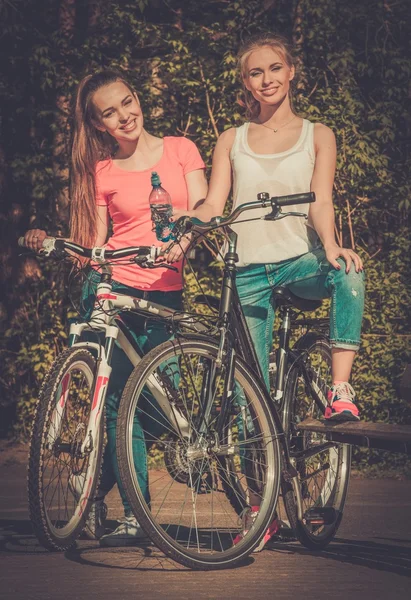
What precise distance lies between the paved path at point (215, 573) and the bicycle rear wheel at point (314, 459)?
0.37 feet

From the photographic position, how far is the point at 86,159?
17.9 ft

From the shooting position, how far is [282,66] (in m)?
5.17

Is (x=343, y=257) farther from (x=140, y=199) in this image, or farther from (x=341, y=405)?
(x=140, y=199)

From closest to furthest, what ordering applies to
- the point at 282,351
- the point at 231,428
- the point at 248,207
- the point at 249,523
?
the point at 248,207, the point at 249,523, the point at 231,428, the point at 282,351

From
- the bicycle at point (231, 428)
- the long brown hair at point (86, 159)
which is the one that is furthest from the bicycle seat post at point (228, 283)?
the long brown hair at point (86, 159)

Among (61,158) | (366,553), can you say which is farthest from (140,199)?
(61,158)

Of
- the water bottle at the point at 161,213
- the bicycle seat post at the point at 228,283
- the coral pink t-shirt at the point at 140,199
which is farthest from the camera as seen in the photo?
the coral pink t-shirt at the point at 140,199

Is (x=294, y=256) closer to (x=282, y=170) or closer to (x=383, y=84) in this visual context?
(x=282, y=170)

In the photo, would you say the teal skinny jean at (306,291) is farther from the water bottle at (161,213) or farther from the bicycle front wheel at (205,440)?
the water bottle at (161,213)

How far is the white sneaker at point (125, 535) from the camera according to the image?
17.1 feet

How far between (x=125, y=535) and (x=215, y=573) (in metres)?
0.81

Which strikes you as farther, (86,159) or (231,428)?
(86,159)

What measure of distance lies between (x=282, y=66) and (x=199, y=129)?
2.64 m

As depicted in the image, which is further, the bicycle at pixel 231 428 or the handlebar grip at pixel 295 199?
the handlebar grip at pixel 295 199
